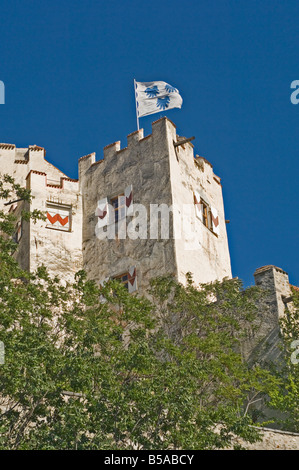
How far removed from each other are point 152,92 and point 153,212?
541 cm

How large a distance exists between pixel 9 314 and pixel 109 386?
3.10m

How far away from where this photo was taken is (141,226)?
3072 cm

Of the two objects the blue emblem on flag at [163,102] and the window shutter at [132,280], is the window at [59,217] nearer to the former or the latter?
the window shutter at [132,280]

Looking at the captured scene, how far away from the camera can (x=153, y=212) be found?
30.6 meters

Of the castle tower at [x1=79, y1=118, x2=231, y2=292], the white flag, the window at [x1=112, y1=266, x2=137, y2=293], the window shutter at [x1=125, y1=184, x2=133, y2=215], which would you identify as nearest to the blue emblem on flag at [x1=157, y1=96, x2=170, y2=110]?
the white flag

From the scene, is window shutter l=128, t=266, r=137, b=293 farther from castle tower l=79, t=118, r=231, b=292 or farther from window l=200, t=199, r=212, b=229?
window l=200, t=199, r=212, b=229

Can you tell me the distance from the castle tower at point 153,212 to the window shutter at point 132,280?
0.04 metres

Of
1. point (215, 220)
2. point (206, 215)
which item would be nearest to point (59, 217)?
point (206, 215)

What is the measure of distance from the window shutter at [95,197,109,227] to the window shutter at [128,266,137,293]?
277 cm

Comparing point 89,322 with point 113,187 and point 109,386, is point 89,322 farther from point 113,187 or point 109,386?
point 113,187

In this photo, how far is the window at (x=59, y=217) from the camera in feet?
107

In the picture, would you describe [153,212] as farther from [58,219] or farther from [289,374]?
[289,374]

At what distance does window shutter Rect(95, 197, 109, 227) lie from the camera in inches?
1275
